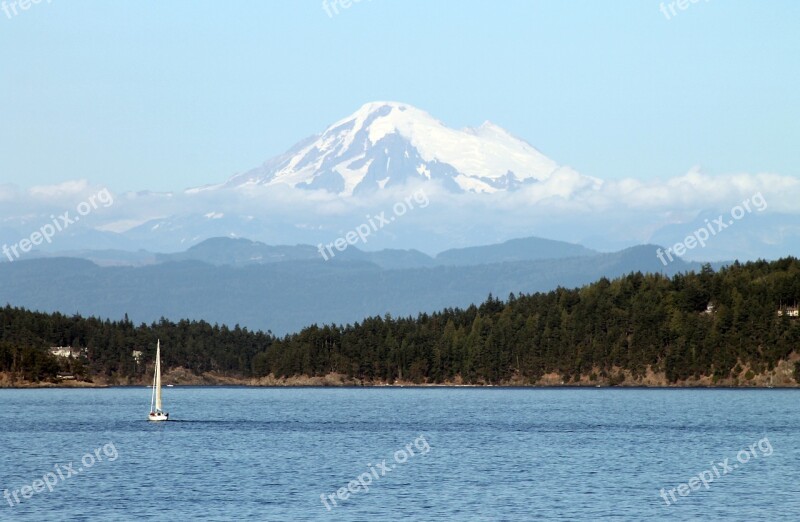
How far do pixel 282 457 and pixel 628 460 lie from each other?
2999cm

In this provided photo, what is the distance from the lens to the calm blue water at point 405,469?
89875mm

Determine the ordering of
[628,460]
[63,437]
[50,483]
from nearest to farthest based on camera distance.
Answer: [50,483] → [628,460] → [63,437]

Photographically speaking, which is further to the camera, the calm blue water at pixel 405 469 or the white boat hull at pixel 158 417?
the white boat hull at pixel 158 417

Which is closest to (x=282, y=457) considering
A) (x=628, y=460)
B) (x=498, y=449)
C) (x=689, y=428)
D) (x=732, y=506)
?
(x=498, y=449)

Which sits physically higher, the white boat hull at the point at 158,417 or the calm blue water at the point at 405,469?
the white boat hull at the point at 158,417

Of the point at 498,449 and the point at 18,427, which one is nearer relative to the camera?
the point at 498,449

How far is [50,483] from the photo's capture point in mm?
104188

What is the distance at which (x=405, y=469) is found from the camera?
11394 cm

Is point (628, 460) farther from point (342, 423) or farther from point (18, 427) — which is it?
point (18, 427)

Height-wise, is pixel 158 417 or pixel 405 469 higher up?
pixel 158 417

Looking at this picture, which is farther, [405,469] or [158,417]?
[158,417]

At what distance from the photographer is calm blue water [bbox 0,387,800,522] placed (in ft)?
295

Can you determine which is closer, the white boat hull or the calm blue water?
the calm blue water

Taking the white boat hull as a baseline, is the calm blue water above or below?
below
